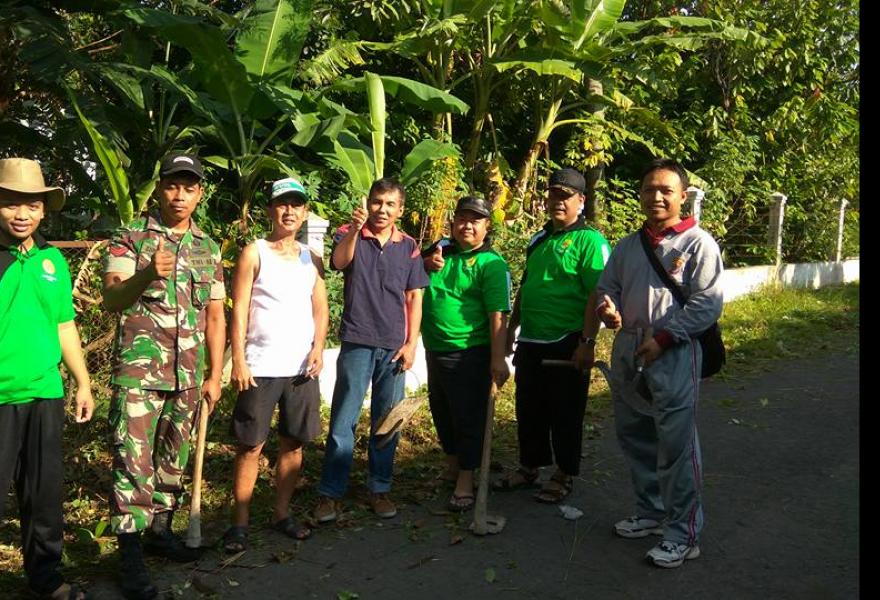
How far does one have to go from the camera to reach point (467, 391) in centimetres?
466

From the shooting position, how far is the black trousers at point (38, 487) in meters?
3.37

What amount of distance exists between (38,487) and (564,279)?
288cm

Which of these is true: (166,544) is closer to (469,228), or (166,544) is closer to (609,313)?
(469,228)

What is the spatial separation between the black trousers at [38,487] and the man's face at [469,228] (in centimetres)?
230

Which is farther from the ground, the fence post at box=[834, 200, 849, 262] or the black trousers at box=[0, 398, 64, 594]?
the fence post at box=[834, 200, 849, 262]

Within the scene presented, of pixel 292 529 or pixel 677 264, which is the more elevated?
pixel 677 264

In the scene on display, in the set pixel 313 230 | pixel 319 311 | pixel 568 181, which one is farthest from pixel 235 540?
pixel 313 230

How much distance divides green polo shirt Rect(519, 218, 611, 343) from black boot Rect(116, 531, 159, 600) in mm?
2383

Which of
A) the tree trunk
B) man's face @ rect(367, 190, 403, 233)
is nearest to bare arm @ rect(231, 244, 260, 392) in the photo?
man's face @ rect(367, 190, 403, 233)

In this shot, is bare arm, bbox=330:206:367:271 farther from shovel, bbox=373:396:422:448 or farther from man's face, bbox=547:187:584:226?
man's face, bbox=547:187:584:226

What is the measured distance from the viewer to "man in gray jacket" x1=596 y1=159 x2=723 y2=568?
3.90 m

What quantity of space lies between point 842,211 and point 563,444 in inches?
534

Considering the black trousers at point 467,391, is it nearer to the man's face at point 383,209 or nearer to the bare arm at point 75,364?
the man's face at point 383,209

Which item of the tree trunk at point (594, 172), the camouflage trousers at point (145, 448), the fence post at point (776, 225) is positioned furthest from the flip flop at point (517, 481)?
the fence post at point (776, 225)
